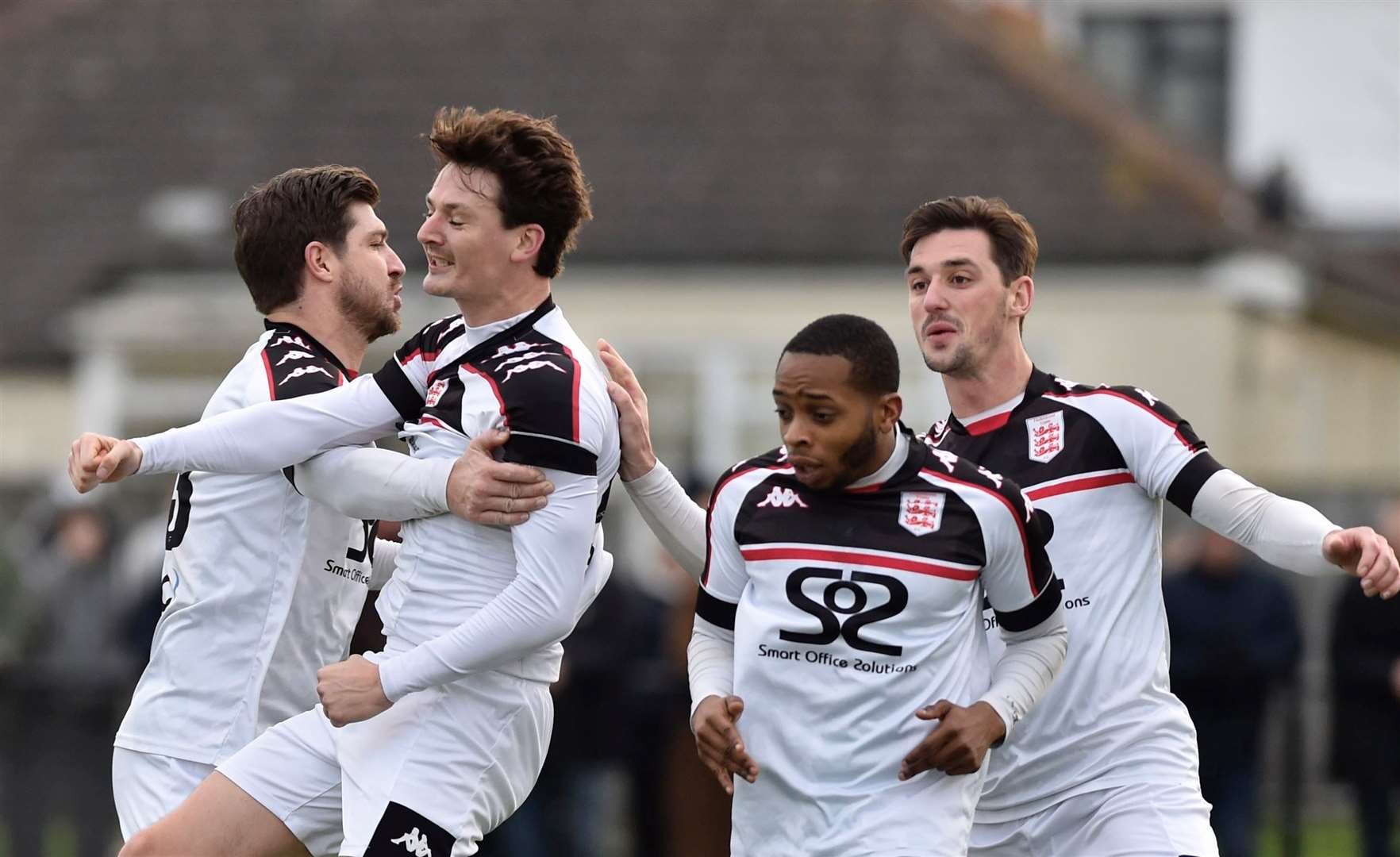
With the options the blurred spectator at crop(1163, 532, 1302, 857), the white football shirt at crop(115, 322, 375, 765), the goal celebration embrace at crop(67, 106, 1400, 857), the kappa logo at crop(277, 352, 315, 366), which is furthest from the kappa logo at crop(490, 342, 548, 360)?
the blurred spectator at crop(1163, 532, 1302, 857)

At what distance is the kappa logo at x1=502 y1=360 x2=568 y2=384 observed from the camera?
4934 mm

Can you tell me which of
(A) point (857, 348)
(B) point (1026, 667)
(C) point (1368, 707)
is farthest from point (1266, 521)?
(C) point (1368, 707)

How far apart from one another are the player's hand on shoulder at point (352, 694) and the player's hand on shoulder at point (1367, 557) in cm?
225

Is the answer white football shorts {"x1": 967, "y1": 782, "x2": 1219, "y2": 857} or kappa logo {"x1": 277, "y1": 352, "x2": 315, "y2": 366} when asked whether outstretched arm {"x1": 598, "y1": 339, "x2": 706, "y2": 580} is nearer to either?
kappa logo {"x1": 277, "y1": 352, "x2": 315, "y2": 366}

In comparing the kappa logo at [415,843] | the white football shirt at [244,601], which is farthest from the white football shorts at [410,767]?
the white football shirt at [244,601]

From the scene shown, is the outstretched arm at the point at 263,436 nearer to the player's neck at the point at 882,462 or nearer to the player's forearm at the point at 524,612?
the player's forearm at the point at 524,612

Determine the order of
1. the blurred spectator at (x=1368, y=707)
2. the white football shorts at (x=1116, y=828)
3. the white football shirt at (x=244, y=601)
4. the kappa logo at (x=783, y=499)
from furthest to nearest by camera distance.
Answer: the blurred spectator at (x=1368, y=707), the white football shirt at (x=244, y=601), the white football shorts at (x=1116, y=828), the kappa logo at (x=783, y=499)

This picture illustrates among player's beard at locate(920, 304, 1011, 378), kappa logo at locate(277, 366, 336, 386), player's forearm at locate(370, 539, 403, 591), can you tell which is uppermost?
player's beard at locate(920, 304, 1011, 378)

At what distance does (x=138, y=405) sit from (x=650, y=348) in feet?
14.8

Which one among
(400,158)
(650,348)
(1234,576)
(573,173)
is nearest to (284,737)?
(573,173)

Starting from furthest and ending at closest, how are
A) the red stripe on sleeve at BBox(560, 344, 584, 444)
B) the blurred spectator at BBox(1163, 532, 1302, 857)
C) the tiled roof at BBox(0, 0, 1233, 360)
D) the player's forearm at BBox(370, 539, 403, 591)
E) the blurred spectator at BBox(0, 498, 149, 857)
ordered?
the tiled roof at BBox(0, 0, 1233, 360), the blurred spectator at BBox(0, 498, 149, 857), the blurred spectator at BBox(1163, 532, 1302, 857), the player's forearm at BBox(370, 539, 403, 591), the red stripe on sleeve at BBox(560, 344, 584, 444)

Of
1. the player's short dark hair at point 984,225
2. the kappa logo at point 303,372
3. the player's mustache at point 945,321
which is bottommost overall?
the kappa logo at point 303,372

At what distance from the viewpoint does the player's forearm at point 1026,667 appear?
4734mm

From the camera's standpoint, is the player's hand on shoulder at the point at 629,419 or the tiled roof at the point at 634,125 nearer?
the player's hand on shoulder at the point at 629,419
